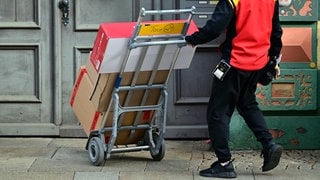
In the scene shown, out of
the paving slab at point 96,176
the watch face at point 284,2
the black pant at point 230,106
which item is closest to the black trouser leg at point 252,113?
the black pant at point 230,106

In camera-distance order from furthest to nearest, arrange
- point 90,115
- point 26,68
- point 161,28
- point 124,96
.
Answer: point 26,68
point 90,115
point 124,96
point 161,28

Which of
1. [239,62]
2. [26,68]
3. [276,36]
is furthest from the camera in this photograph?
[26,68]

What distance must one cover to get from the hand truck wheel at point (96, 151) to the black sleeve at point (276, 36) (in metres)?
1.64

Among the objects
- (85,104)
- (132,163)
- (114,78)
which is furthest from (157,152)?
(114,78)

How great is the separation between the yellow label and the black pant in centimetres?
53

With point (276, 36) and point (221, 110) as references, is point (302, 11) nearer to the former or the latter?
point (276, 36)

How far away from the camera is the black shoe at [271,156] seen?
7.02 metres

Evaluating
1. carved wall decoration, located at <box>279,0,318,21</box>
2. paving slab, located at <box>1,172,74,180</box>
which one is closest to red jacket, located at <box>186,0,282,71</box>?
carved wall decoration, located at <box>279,0,318,21</box>

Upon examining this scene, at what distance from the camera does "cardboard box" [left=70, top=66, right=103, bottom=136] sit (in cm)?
741

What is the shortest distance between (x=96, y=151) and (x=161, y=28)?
1.23 meters

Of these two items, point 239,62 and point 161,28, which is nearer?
point 239,62

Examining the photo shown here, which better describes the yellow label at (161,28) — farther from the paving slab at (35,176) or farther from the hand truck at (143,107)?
the paving slab at (35,176)

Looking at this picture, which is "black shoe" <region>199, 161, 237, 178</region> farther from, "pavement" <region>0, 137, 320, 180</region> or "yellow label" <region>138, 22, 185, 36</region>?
"yellow label" <region>138, 22, 185, 36</region>

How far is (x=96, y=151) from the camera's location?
735 cm
